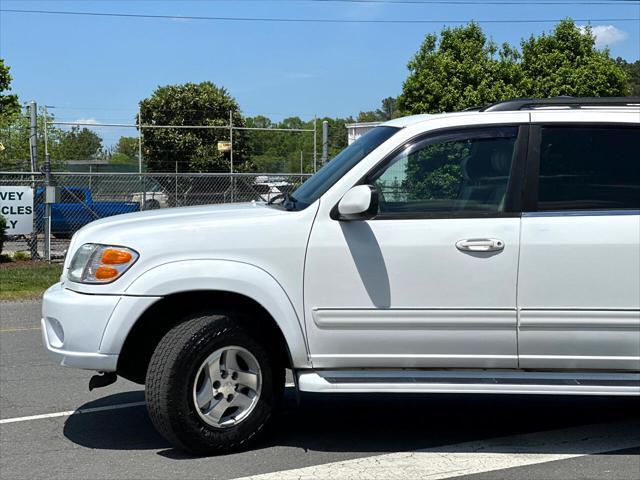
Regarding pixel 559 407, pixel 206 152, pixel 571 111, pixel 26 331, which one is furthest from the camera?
pixel 206 152

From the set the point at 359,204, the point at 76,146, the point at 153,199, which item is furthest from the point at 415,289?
the point at 76,146

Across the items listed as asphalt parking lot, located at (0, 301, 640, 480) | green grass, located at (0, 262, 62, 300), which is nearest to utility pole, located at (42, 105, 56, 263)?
green grass, located at (0, 262, 62, 300)

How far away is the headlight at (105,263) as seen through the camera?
15.2ft

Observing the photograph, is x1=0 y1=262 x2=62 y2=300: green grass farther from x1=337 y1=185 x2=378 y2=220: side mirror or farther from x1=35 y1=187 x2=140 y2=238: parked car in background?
x1=337 y1=185 x2=378 y2=220: side mirror

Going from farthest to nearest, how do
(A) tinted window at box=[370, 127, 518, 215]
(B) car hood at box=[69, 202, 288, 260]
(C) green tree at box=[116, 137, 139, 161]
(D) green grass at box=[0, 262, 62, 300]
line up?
(C) green tree at box=[116, 137, 139, 161]
(D) green grass at box=[0, 262, 62, 300]
(A) tinted window at box=[370, 127, 518, 215]
(B) car hood at box=[69, 202, 288, 260]

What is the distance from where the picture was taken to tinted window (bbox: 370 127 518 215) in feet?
15.6

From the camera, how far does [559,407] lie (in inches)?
231

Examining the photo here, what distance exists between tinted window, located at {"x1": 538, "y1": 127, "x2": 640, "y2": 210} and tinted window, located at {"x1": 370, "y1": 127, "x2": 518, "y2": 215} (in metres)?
0.24

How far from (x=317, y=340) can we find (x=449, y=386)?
0.80 m

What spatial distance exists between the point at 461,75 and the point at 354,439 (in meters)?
17.3

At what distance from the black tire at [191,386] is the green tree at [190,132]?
25013 millimetres

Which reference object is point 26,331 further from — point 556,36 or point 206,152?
point 206,152

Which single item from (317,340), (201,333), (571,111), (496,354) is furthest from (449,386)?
(571,111)

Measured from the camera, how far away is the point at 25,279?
44.8 ft
